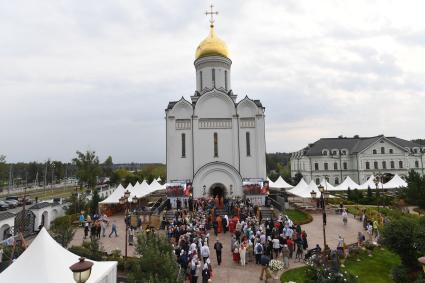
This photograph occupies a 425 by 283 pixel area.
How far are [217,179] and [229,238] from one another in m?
11.6

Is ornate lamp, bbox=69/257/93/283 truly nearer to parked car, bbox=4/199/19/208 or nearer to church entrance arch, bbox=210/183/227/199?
church entrance arch, bbox=210/183/227/199

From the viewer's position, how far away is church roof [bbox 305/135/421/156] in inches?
2147

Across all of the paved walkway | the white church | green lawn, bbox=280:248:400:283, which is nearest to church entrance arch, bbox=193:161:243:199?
the white church

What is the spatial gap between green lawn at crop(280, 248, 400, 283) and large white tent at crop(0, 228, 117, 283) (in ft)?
23.0

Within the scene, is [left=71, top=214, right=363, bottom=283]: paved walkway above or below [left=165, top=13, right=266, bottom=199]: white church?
below

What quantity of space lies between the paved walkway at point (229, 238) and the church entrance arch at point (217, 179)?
7270 millimetres

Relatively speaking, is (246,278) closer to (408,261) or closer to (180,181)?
(408,261)

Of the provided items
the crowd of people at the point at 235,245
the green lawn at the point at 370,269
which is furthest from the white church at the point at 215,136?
the green lawn at the point at 370,269

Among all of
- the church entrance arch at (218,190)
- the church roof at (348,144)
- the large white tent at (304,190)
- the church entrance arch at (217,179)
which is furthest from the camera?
the church roof at (348,144)

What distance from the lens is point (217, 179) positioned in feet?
101

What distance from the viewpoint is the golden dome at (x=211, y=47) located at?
118 feet

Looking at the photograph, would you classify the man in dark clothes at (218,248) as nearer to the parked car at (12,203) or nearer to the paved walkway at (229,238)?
the paved walkway at (229,238)

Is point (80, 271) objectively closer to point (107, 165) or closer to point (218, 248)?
point (218, 248)

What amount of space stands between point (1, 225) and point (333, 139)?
5332 cm
